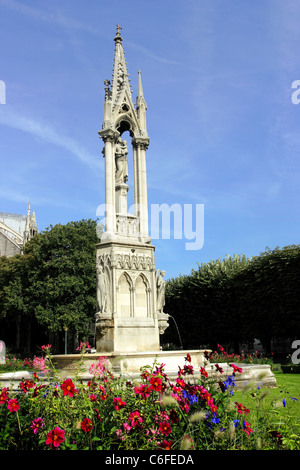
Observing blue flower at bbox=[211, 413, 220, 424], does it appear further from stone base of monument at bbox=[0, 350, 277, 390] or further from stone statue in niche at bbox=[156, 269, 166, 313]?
stone statue in niche at bbox=[156, 269, 166, 313]

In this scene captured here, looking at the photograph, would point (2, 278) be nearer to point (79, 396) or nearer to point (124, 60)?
point (124, 60)

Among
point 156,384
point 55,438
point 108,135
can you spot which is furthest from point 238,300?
point 55,438

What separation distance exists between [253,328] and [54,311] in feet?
58.4

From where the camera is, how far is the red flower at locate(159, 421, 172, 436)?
16.0 feet

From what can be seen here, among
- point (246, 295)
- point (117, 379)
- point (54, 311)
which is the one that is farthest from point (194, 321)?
point (117, 379)

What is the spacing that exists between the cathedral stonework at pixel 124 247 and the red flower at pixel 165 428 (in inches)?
386

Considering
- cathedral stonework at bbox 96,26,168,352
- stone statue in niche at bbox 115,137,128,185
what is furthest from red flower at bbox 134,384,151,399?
stone statue in niche at bbox 115,137,128,185

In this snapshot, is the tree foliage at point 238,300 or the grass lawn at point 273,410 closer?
the grass lawn at point 273,410

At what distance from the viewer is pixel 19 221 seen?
350 ft

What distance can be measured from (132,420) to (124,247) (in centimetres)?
1078

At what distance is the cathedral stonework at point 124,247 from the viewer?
14.9 meters

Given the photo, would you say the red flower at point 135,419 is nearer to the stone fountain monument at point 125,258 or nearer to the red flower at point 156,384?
the red flower at point 156,384

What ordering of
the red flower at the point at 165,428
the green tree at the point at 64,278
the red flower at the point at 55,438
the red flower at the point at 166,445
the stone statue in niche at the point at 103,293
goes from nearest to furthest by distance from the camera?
the red flower at the point at 55,438
the red flower at the point at 166,445
the red flower at the point at 165,428
the stone statue in niche at the point at 103,293
the green tree at the point at 64,278

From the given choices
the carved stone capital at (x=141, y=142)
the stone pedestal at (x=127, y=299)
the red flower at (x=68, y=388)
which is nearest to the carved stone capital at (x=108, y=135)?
the carved stone capital at (x=141, y=142)
